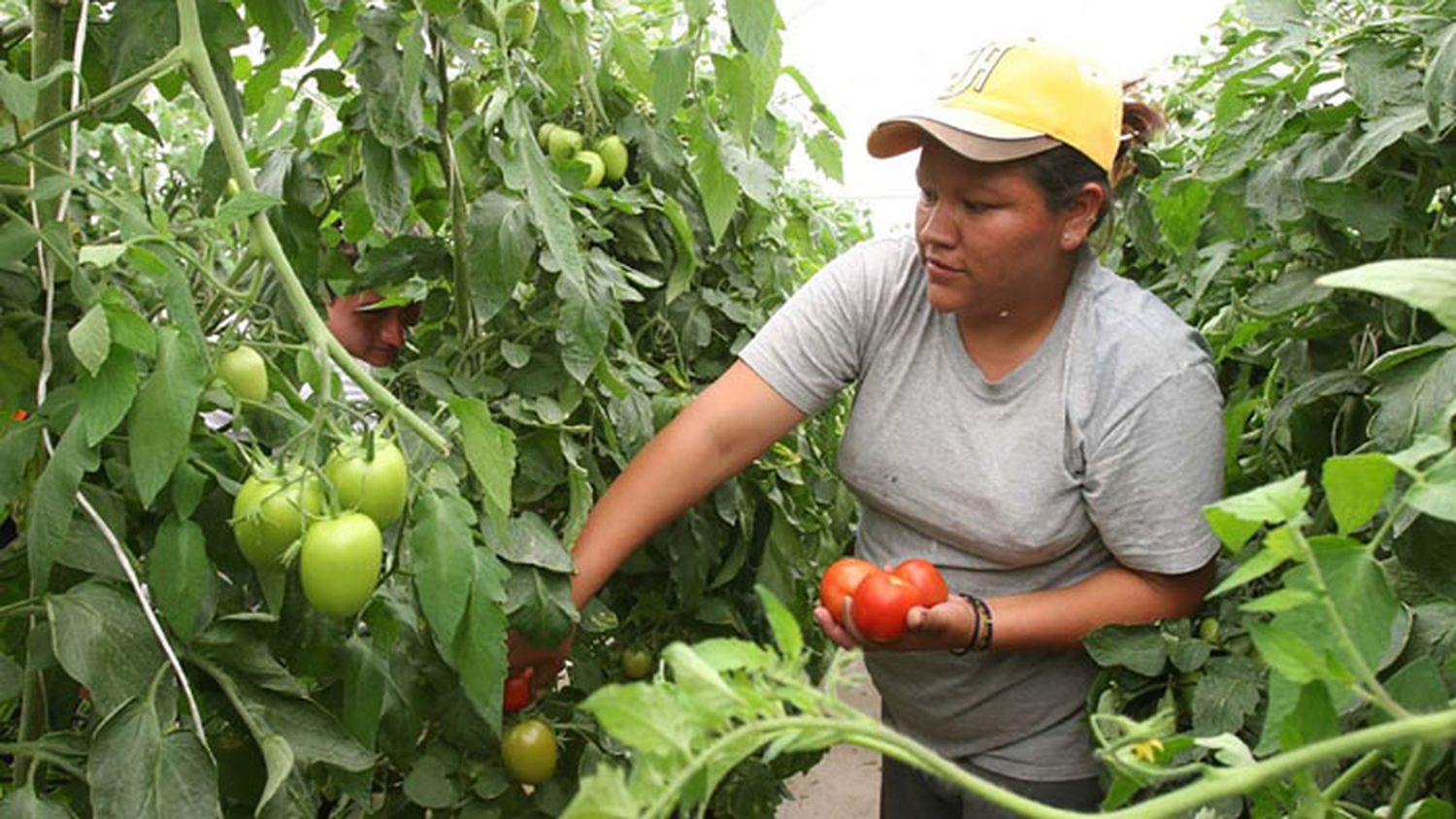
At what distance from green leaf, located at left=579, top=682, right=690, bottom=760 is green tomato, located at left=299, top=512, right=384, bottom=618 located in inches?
16.2

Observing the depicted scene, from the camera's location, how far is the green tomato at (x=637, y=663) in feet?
5.70

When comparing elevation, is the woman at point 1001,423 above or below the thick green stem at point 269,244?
below

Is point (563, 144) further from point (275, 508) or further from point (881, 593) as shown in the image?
point (275, 508)

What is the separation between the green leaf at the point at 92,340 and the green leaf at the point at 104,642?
0.16 m

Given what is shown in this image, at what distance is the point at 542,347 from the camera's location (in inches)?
54.4

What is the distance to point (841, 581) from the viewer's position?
4.83ft

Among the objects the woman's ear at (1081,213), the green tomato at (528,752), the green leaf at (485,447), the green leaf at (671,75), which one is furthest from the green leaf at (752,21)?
the green tomato at (528,752)

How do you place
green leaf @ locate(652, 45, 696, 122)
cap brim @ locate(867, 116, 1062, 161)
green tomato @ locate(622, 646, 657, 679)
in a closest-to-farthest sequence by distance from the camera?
green leaf @ locate(652, 45, 696, 122)
cap brim @ locate(867, 116, 1062, 161)
green tomato @ locate(622, 646, 657, 679)

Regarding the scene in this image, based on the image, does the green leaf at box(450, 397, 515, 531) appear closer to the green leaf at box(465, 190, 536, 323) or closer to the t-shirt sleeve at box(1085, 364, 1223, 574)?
the green leaf at box(465, 190, 536, 323)

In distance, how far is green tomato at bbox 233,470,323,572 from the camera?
78 centimetres

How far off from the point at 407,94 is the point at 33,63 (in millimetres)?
259

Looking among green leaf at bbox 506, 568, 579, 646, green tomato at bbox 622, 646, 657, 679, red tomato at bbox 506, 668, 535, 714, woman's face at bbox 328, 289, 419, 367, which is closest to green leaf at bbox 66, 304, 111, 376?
green leaf at bbox 506, 568, 579, 646

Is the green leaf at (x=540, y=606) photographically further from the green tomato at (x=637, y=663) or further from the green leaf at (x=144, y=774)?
the green tomato at (x=637, y=663)

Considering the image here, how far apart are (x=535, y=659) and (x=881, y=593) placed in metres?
0.36
